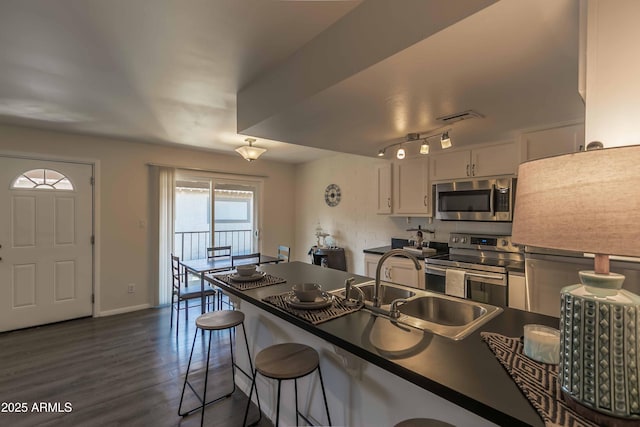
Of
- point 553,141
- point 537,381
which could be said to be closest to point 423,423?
point 537,381

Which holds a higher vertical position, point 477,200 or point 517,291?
point 477,200

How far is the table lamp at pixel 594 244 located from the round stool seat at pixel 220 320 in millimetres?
1814

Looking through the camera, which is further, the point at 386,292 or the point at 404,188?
the point at 404,188

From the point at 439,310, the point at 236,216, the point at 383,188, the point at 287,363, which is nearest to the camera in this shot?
the point at 287,363

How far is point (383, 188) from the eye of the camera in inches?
156

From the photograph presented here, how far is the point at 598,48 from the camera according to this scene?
1.06 meters

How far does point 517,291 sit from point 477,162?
1348mm

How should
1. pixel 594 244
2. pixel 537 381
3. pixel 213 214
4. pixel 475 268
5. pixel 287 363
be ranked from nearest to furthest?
pixel 594 244 < pixel 537 381 < pixel 287 363 < pixel 475 268 < pixel 213 214

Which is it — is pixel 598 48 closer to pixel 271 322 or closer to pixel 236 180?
pixel 271 322

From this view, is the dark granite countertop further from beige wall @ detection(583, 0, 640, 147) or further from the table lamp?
beige wall @ detection(583, 0, 640, 147)

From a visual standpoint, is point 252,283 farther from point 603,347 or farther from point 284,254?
point 284,254

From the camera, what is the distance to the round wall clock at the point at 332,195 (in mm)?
4980

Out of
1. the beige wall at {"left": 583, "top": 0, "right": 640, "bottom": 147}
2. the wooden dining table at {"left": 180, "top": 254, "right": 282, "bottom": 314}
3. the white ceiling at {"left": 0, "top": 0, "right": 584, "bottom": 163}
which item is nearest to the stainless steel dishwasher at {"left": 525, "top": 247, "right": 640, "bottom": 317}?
the white ceiling at {"left": 0, "top": 0, "right": 584, "bottom": 163}

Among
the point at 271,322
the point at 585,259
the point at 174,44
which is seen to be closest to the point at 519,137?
the point at 585,259
